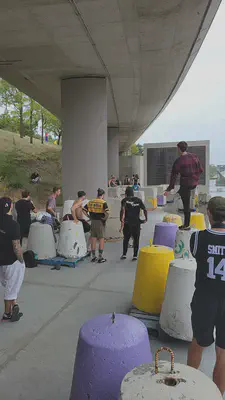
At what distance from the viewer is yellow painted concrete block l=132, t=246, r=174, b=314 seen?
4.77m

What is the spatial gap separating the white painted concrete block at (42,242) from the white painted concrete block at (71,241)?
222 mm

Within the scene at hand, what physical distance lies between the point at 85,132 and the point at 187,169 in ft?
21.7

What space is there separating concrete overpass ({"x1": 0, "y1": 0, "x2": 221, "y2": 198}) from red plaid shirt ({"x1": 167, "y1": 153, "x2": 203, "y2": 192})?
3.65 metres

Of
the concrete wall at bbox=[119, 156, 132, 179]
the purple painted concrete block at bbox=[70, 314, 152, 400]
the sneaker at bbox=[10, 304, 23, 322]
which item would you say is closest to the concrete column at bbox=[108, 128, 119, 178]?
the concrete wall at bbox=[119, 156, 132, 179]

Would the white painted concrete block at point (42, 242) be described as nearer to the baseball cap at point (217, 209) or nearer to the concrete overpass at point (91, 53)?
the concrete overpass at point (91, 53)

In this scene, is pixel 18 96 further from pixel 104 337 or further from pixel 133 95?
pixel 104 337

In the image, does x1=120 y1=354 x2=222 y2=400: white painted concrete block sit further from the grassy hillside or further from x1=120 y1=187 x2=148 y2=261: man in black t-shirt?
the grassy hillside

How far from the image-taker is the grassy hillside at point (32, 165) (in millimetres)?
29750

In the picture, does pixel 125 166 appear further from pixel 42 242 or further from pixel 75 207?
pixel 42 242

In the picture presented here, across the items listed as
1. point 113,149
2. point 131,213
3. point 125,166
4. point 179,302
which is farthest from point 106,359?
point 125,166

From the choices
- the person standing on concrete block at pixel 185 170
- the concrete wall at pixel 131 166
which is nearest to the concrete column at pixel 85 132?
the person standing on concrete block at pixel 185 170

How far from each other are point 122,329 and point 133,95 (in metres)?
17.3

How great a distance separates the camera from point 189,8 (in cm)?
764

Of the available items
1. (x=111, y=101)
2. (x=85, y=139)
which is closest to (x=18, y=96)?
(x=111, y=101)
